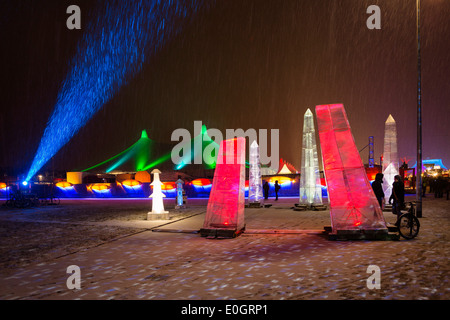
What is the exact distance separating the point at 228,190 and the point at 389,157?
11.6 metres

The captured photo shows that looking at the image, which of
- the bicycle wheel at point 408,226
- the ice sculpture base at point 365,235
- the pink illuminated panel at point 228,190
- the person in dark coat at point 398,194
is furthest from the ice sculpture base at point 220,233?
the person in dark coat at point 398,194

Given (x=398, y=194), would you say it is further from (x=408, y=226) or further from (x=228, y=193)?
(x=228, y=193)

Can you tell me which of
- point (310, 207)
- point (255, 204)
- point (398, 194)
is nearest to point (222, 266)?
point (398, 194)

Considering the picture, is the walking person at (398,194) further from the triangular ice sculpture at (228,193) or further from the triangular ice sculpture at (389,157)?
the triangular ice sculpture at (389,157)

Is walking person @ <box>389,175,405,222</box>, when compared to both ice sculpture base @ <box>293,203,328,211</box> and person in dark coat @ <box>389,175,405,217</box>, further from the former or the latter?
A: ice sculpture base @ <box>293,203,328,211</box>

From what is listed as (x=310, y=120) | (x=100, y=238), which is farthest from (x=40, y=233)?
(x=310, y=120)

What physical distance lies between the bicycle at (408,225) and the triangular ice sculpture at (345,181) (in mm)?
625

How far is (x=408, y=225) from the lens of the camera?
9188 mm

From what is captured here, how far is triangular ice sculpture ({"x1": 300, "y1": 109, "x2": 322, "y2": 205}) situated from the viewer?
17484 mm

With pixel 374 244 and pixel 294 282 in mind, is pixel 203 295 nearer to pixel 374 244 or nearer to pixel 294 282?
pixel 294 282

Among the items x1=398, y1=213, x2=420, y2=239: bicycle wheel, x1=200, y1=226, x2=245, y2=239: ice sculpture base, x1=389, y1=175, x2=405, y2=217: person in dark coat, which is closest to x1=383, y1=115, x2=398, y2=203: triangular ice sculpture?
x1=389, y1=175, x2=405, y2=217: person in dark coat

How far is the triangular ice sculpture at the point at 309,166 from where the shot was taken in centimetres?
1748

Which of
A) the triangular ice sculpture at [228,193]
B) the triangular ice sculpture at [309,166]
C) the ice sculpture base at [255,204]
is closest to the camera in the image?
the triangular ice sculpture at [228,193]

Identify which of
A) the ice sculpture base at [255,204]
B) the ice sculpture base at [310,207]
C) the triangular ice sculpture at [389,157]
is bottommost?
the ice sculpture base at [255,204]
